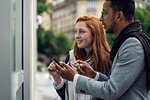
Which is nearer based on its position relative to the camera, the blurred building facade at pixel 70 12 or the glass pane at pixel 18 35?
the glass pane at pixel 18 35

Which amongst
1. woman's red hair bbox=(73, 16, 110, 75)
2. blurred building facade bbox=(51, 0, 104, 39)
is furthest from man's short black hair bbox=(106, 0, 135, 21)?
blurred building facade bbox=(51, 0, 104, 39)

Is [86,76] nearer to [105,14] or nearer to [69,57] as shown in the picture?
[105,14]

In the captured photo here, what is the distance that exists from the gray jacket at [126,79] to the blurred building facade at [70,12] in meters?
39.9

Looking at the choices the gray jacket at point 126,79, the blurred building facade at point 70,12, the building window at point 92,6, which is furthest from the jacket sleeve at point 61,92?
the building window at point 92,6

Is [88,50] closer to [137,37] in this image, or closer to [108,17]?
[108,17]

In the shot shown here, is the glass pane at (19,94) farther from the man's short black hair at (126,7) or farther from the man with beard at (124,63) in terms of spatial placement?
the man's short black hair at (126,7)

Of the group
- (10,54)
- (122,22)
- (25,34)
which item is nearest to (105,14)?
(122,22)

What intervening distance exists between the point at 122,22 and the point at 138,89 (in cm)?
39

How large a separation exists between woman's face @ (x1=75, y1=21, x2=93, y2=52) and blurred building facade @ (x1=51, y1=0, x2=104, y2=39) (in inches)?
1539

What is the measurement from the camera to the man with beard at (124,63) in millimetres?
1413

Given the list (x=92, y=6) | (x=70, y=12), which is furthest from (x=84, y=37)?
(x=70, y=12)

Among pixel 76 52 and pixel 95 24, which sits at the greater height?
pixel 95 24

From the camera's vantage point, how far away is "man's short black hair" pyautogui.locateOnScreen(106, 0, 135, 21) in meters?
1.56

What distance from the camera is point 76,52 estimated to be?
2.30m
